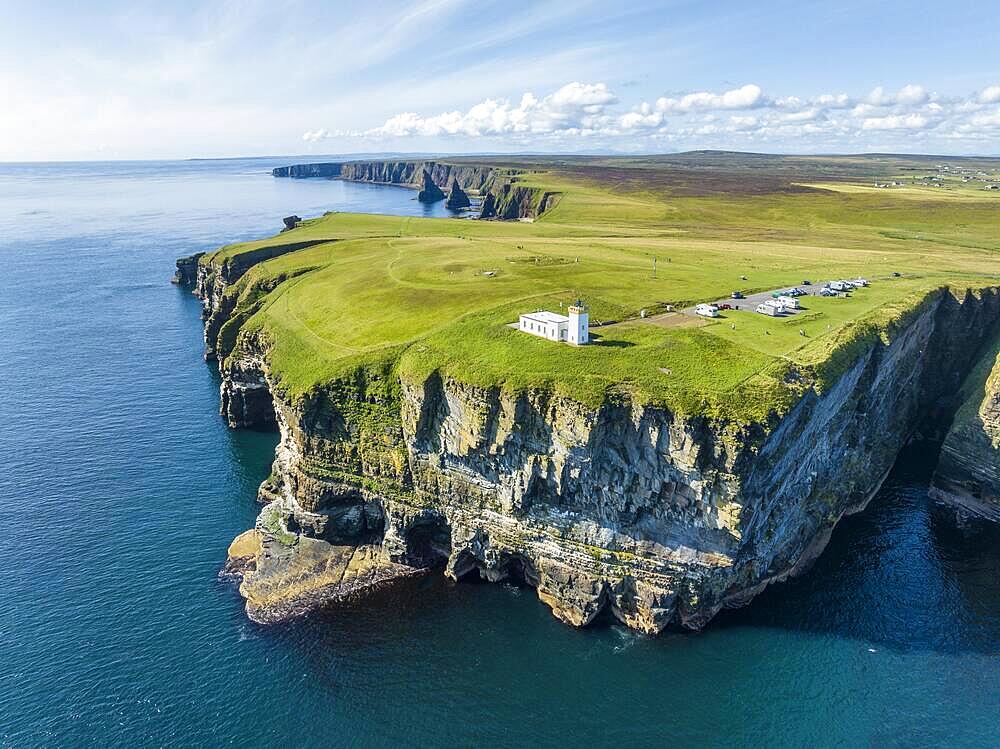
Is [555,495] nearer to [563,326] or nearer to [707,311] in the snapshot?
[563,326]

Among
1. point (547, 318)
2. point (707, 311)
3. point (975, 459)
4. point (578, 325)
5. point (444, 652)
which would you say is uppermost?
point (578, 325)

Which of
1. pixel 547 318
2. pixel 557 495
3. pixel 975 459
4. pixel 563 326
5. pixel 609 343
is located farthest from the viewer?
pixel 975 459

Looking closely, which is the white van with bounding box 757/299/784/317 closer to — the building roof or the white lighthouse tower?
the white lighthouse tower

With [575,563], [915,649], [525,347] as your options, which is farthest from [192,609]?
[915,649]

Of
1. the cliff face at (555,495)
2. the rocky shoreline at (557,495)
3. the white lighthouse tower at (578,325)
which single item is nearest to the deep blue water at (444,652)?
the rocky shoreline at (557,495)

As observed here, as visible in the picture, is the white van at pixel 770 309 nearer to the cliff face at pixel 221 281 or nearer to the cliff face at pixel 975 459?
the cliff face at pixel 975 459

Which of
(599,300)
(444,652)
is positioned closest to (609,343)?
(599,300)
